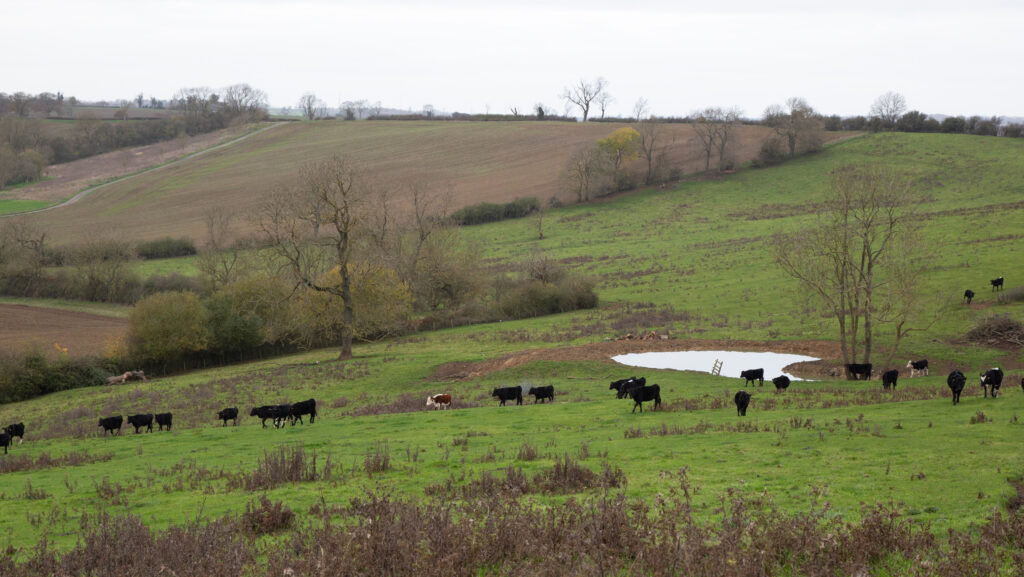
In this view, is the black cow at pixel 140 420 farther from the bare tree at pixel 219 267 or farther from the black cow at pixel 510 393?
the bare tree at pixel 219 267

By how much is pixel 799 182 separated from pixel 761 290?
53.1 meters

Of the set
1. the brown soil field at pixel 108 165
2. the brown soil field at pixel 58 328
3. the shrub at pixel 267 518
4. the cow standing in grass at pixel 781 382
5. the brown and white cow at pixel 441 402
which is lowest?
the brown soil field at pixel 58 328

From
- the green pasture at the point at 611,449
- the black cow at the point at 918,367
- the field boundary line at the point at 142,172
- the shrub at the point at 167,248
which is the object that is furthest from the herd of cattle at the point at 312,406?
the field boundary line at the point at 142,172

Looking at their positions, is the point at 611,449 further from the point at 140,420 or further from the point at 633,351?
the point at 633,351

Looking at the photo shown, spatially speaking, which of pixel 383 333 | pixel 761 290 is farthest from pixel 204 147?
pixel 761 290

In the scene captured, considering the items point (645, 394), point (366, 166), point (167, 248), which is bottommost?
point (167, 248)

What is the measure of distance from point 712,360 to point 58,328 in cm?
5871

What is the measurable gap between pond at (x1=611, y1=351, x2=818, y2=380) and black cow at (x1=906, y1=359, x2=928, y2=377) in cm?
571

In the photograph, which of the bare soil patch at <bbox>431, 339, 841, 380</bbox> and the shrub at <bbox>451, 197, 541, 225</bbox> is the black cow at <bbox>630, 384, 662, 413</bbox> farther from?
the shrub at <bbox>451, 197, 541, 225</bbox>

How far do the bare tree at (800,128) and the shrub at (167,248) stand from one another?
3597 inches

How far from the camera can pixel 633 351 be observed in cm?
4178

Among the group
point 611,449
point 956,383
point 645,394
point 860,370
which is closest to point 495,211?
point 860,370

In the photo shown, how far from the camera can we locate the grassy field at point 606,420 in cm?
1410

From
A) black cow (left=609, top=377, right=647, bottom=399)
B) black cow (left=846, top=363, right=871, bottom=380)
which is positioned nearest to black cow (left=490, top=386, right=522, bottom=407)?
black cow (left=609, top=377, right=647, bottom=399)
